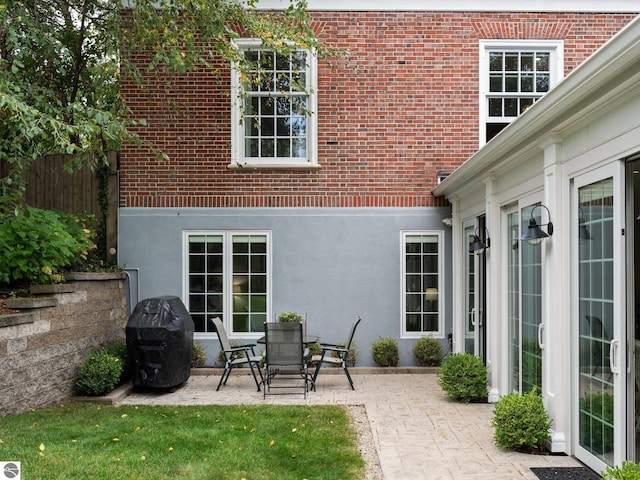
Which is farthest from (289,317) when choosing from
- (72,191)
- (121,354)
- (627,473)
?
(627,473)

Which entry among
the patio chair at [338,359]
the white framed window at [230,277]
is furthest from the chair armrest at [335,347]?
the white framed window at [230,277]

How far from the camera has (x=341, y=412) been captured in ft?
23.8

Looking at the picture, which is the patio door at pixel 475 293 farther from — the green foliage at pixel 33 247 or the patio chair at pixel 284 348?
the green foliage at pixel 33 247

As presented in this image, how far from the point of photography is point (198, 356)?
10188 millimetres

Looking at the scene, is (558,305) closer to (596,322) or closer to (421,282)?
(596,322)

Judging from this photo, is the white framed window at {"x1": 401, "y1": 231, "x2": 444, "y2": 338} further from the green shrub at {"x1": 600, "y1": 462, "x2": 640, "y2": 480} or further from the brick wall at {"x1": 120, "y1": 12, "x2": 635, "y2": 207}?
the green shrub at {"x1": 600, "y1": 462, "x2": 640, "y2": 480}

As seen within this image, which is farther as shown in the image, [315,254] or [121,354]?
[315,254]

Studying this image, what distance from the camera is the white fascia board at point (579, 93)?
375cm

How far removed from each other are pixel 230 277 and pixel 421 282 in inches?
122

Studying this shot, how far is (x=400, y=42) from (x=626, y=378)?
7370 mm

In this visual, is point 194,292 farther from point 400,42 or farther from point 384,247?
point 400,42

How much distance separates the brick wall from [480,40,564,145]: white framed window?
0.16 metres

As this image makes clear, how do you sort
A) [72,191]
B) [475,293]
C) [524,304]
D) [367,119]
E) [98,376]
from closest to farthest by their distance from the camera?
1. [524,304]
2. [98,376]
3. [475,293]
4. [72,191]
5. [367,119]

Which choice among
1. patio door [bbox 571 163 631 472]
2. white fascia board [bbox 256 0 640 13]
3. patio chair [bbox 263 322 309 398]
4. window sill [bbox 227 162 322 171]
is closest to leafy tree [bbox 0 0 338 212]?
white fascia board [bbox 256 0 640 13]
